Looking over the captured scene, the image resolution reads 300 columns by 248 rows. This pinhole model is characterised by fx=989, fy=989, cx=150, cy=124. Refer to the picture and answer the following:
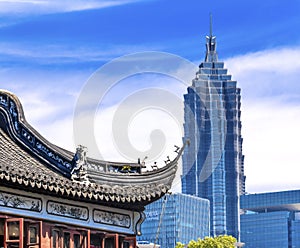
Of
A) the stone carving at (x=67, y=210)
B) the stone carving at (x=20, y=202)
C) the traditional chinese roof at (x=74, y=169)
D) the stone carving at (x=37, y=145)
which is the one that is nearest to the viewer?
the stone carving at (x=20, y=202)

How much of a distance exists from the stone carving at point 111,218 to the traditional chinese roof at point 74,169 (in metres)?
0.40

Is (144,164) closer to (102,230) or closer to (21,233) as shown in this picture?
(102,230)

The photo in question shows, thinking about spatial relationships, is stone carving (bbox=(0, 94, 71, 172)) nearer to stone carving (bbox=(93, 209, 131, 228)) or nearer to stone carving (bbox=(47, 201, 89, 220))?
stone carving (bbox=(47, 201, 89, 220))

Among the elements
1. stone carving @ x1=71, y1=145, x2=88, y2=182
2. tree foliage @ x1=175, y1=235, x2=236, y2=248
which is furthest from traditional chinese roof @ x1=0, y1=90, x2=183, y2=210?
tree foliage @ x1=175, y1=235, x2=236, y2=248

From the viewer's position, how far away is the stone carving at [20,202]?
2644 cm

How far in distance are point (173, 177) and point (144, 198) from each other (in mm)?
2271

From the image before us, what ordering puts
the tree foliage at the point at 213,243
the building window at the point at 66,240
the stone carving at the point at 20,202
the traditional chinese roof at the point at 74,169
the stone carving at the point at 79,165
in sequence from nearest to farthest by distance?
the stone carving at the point at 20,202
the traditional chinese roof at the point at 74,169
the building window at the point at 66,240
the stone carving at the point at 79,165
the tree foliage at the point at 213,243

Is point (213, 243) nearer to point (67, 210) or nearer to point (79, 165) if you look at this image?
point (79, 165)

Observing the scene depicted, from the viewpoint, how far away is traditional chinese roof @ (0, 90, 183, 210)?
28.5m

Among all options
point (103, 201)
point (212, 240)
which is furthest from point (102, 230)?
point (212, 240)

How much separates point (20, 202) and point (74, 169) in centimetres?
310

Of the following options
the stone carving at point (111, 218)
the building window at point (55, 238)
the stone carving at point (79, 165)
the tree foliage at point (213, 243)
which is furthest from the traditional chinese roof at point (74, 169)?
the tree foliage at point (213, 243)

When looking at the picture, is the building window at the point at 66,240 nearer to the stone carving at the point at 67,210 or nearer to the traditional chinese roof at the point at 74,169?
the stone carving at the point at 67,210

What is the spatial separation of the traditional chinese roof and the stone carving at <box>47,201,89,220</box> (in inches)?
16.5
